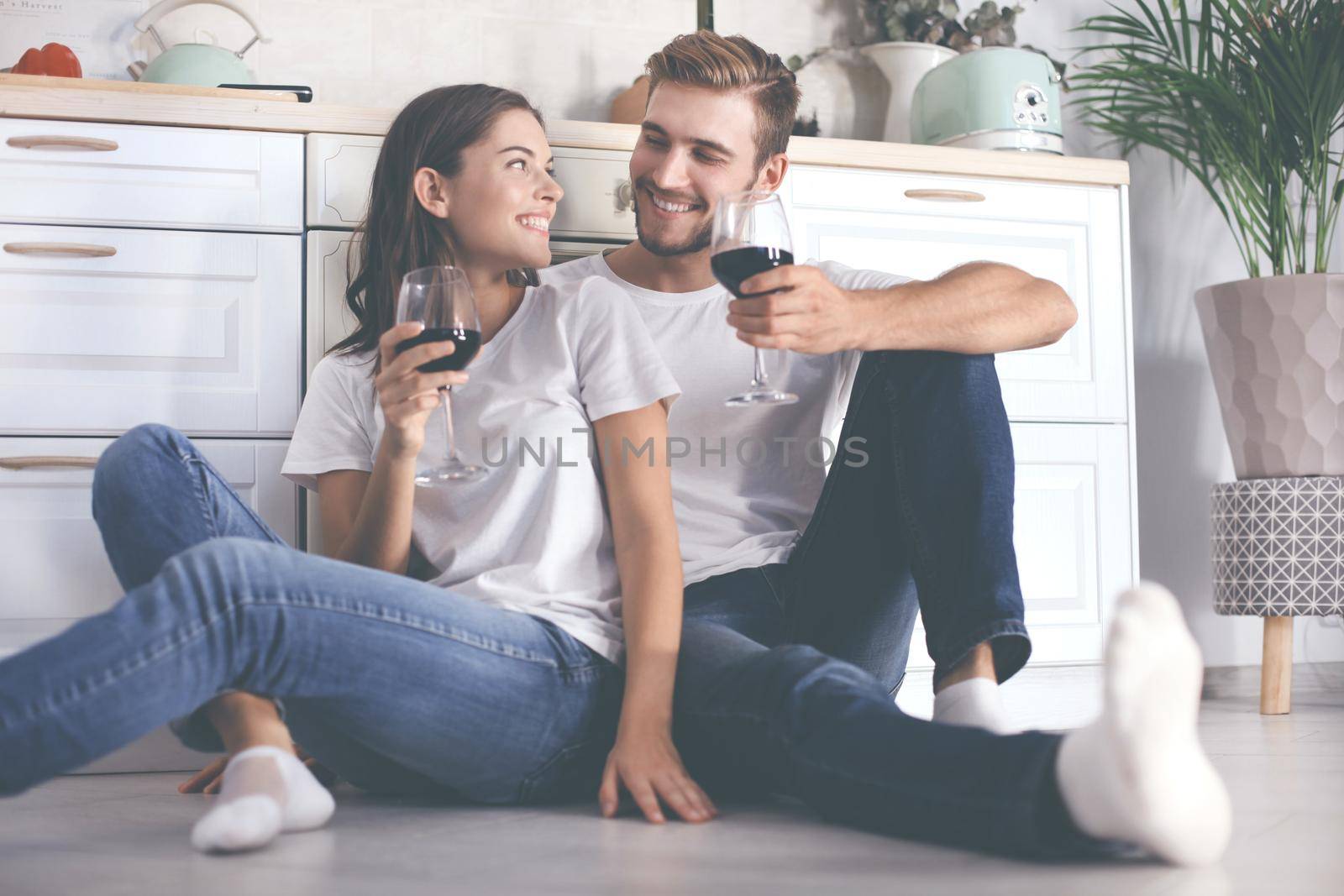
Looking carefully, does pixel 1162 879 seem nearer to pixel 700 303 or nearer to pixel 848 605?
pixel 848 605

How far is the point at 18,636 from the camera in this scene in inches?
70.7

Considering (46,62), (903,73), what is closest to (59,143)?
(46,62)

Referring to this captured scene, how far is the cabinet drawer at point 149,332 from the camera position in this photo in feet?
6.00

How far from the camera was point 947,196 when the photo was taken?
7.10 feet

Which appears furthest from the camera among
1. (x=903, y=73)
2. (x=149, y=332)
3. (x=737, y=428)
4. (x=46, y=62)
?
(x=903, y=73)

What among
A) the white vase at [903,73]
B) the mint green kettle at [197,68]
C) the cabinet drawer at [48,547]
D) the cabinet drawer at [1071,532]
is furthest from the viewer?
the white vase at [903,73]

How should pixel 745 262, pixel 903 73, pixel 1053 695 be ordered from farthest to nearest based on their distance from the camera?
1. pixel 903 73
2. pixel 1053 695
3. pixel 745 262

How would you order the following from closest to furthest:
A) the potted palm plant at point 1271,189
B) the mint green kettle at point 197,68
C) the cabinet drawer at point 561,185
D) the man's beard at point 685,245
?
the man's beard at point 685,245 → the cabinet drawer at point 561,185 → the mint green kettle at point 197,68 → the potted palm plant at point 1271,189

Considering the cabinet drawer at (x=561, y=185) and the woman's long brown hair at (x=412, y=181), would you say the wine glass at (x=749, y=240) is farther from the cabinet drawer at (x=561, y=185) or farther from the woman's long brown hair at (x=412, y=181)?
the cabinet drawer at (x=561, y=185)

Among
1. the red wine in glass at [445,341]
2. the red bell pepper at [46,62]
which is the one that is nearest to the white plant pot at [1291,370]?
the red wine in glass at [445,341]

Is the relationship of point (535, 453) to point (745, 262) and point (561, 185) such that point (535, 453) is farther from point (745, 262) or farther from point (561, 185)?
point (561, 185)

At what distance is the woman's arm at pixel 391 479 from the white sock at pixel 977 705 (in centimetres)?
56

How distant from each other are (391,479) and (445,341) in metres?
0.18

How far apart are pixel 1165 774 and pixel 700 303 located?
3.22 feet
